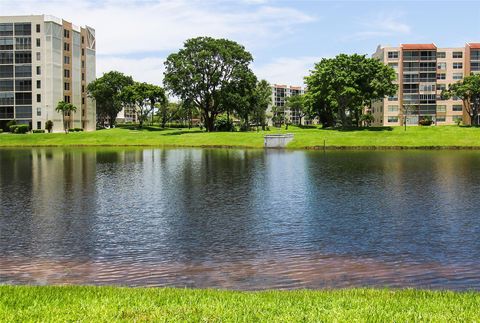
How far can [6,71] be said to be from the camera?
162m

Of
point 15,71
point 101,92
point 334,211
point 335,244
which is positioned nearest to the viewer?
point 335,244

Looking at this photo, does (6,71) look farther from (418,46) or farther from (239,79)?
(418,46)

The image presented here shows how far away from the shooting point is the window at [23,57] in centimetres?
16075

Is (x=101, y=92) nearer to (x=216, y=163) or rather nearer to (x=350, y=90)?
(x=350, y=90)

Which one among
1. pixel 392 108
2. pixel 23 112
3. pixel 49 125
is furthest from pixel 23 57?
pixel 392 108

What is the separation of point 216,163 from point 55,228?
43.0 m

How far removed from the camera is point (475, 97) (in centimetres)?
16238

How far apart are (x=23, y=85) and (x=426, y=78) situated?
134m

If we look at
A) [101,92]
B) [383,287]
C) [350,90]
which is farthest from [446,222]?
[101,92]

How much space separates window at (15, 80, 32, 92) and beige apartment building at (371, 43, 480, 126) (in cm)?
11819

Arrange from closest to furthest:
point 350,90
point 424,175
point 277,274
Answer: point 277,274 → point 424,175 → point 350,90

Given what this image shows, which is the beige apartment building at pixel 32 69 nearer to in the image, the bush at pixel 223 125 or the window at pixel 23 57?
the window at pixel 23 57

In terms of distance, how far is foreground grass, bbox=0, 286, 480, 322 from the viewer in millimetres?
11164

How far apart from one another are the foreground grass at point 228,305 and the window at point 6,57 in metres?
164
